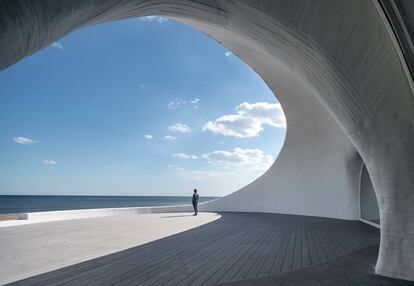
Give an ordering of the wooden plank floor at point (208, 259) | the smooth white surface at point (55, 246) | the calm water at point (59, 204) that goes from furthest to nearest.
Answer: the calm water at point (59, 204)
the smooth white surface at point (55, 246)
the wooden plank floor at point (208, 259)

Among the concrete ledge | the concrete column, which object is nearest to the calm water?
the concrete ledge

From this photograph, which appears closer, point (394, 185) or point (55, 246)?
point (394, 185)

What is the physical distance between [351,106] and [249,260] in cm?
331

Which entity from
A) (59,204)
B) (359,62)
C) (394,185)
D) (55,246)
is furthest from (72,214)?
(59,204)

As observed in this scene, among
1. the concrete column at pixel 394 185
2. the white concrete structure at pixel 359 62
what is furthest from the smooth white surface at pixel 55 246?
the concrete column at pixel 394 185

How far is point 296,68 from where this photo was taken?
5.58 meters

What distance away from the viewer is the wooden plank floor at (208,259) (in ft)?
13.8

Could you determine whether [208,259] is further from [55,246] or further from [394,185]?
[55,246]

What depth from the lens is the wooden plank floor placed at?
166 inches

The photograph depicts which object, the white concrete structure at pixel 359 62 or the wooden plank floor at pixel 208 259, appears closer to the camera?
the white concrete structure at pixel 359 62

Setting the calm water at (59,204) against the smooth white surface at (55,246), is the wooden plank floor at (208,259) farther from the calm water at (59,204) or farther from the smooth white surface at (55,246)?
the calm water at (59,204)

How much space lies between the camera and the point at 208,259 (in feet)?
17.7

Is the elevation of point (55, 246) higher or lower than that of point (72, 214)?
lower

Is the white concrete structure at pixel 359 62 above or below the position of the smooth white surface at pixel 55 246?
above
